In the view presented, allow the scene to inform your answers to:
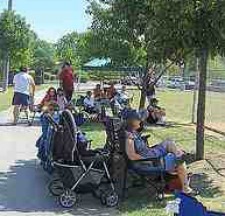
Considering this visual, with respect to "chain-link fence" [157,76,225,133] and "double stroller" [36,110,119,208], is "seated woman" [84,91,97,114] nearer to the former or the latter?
"chain-link fence" [157,76,225,133]

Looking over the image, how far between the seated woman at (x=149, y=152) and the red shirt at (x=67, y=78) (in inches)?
445

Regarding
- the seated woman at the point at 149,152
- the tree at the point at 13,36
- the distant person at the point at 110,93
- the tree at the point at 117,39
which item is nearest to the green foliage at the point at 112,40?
the tree at the point at 117,39

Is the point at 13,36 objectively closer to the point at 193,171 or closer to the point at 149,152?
the point at 193,171

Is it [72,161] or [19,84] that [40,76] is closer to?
[19,84]

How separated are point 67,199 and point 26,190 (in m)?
1.27

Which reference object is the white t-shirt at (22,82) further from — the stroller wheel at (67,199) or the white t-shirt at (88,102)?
the stroller wheel at (67,199)

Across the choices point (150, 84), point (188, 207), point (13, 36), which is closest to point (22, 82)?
point (150, 84)

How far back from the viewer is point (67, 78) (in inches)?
793

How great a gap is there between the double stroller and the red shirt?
11.3 m

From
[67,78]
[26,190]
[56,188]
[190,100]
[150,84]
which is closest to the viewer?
[56,188]

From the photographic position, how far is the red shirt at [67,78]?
789 inches

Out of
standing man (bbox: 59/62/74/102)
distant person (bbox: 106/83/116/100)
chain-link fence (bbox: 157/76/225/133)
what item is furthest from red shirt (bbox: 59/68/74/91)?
chain-link fence (bbox: 157/76/225/133)

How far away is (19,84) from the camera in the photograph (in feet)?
61.2

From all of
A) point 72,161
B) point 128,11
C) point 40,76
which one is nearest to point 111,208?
point 72,161
